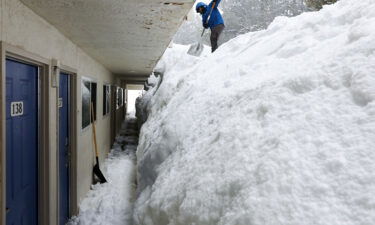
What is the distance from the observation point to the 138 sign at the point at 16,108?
7.37 feet

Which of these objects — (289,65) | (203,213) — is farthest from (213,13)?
(203,213)

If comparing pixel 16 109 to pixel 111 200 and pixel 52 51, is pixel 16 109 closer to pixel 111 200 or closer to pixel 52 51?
pixel 52 51

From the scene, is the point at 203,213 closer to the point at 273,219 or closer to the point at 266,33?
the point at 273,219

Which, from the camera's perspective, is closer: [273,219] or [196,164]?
[273,219]

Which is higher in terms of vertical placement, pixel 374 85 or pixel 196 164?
pixel 374 85

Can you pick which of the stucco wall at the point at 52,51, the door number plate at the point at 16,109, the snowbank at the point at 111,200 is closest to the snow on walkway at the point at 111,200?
the snowbank at the point at 111,200

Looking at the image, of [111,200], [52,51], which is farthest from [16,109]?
[111,200]

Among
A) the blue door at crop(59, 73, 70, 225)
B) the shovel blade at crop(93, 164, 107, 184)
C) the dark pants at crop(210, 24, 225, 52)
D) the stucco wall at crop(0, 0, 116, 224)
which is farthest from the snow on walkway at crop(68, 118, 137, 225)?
the dark pants at crop(210, 24, 225, 52)

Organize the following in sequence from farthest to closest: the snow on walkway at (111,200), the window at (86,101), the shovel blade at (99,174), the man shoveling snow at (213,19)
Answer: the man shoveling snow at (213,19) → the shovel blade at (99,174) → the window at (86,101) → the snow on walkway at (111,200)

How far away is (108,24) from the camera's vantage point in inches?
112

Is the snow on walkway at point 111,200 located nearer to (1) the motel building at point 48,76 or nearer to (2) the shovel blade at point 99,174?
(2) the shovel blade at point 99,174

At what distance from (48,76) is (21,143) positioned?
32.6 inches

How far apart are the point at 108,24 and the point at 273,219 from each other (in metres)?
2.50

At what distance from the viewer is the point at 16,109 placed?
2.32 meters
